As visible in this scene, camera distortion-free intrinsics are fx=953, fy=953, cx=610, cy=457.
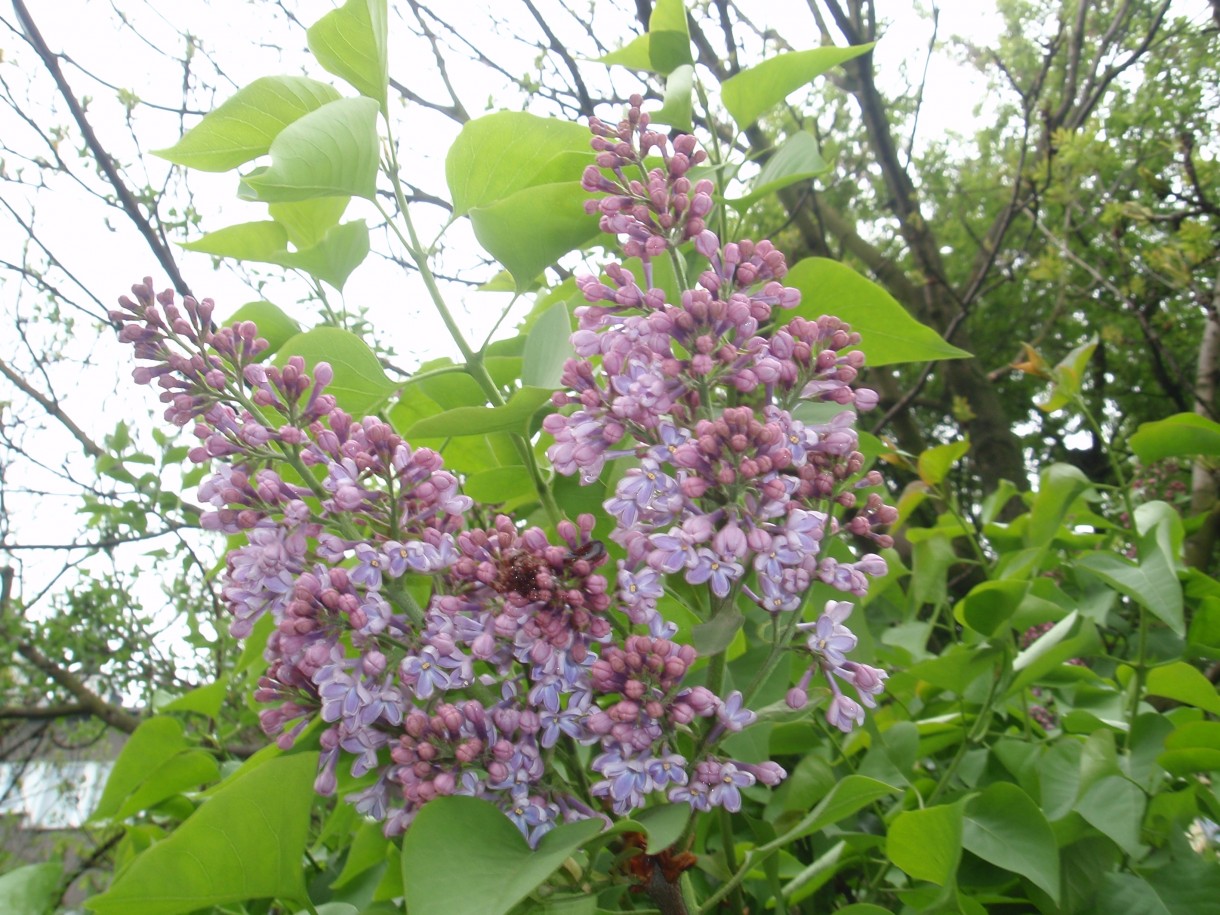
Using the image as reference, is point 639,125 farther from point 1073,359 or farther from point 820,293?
point 1073,359

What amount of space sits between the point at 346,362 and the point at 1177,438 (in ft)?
2.27

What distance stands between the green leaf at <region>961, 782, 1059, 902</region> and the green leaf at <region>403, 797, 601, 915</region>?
0.27 meters

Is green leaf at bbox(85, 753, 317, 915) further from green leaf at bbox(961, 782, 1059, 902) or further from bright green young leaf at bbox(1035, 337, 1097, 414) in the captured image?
bright green young leaf at bbox(1035, 337, 1097, 414)

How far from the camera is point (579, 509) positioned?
0.67 meters

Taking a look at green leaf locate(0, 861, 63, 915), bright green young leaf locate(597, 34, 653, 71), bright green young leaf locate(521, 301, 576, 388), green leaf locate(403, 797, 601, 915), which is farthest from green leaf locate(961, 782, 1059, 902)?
green leaf locate(0, 861, 63, 915)

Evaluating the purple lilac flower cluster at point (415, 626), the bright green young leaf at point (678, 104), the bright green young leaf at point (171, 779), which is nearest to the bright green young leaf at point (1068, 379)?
the bright green young leaf at point (678, 104)

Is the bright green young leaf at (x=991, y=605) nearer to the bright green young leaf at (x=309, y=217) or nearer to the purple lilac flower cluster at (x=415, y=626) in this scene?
the purple lilac flower cluster at (x=415, y=626)

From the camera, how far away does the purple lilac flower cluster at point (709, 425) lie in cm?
49

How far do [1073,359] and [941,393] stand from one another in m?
2.36

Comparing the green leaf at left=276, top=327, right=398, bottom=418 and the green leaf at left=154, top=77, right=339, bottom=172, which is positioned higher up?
the green leaf at left=154, top=77, right=339, bottom=172

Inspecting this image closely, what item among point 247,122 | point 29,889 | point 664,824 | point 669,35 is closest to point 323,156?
point 247,122

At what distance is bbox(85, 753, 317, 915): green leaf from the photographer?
48cm

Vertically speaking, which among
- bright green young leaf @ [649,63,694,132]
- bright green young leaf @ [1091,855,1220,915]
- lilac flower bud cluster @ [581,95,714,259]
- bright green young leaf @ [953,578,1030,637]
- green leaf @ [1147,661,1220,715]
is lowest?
bright green young leaf @ [1091,855,1220,915]

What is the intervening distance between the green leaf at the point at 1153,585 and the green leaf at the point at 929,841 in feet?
0.92
